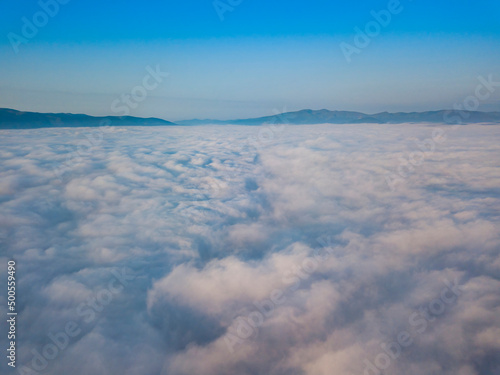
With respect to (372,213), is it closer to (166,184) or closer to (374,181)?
(374,181)

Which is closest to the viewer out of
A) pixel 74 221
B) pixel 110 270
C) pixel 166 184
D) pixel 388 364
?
pixel 388 364

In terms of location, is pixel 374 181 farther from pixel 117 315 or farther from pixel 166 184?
pixel 117 315

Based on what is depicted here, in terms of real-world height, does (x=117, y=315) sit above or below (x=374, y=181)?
below

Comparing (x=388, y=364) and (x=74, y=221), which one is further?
(x=74, y=221)

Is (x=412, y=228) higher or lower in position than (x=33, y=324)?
higher

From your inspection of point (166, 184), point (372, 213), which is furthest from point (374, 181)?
point (166, 184)

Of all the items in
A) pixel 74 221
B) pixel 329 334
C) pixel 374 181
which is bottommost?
pixel 329 334

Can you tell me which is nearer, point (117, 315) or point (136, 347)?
point (136, 347)

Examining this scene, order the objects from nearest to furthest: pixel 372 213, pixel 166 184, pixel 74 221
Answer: pixel 74 221
pixel 372 213
pixel 166 184

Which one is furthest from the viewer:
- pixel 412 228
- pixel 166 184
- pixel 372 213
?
pixel 166 184

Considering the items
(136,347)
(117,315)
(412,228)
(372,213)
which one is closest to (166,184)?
(117,315)
